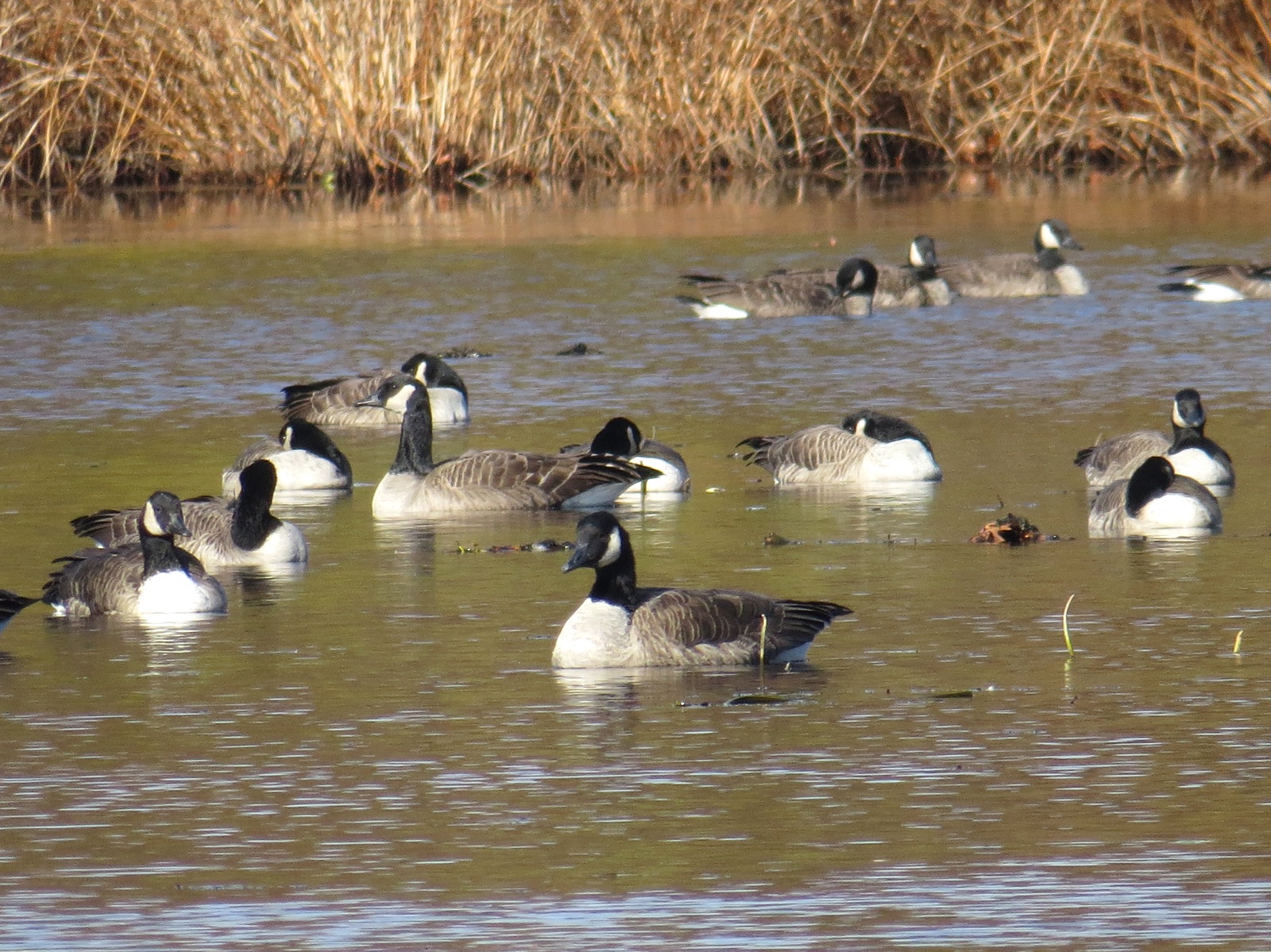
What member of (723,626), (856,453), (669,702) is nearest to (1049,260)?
(856,453)

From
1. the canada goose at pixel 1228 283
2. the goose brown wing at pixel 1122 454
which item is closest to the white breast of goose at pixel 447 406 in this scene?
the goose brown wing at pixel 1122 454

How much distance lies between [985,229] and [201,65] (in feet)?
32.2

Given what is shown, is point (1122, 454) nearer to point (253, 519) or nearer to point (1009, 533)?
point (1009, 533)

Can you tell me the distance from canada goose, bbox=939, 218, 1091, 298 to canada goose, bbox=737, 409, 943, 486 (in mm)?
9390

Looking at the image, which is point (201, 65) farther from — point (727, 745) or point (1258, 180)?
point (727, 745)

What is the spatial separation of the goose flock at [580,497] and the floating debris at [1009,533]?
16.7 inches

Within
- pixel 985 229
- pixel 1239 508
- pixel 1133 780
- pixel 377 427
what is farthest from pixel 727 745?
pixel 985 229

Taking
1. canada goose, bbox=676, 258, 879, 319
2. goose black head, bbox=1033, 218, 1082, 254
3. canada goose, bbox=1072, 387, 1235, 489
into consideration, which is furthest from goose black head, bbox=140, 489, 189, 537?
goose black head, bbox=1033, 218, 1082, 254

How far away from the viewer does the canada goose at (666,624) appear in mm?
8484

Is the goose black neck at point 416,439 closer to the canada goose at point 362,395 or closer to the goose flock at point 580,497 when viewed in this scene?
the goose flock at point 580,497

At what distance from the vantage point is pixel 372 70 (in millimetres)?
29906

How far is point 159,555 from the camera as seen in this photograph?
973 cm

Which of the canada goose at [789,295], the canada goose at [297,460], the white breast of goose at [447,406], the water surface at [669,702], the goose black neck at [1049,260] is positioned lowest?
the water surface at [669,702]

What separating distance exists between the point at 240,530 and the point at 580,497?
220cm
